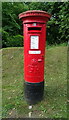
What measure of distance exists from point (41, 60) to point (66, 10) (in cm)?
447

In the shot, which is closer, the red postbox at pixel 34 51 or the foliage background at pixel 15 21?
the red postbox at pixel 34 51

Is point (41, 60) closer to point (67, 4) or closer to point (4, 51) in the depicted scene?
point (4, 51)

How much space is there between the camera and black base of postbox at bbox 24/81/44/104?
278 cm

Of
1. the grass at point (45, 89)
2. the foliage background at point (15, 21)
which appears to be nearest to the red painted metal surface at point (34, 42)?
the grass at point (45, 89)

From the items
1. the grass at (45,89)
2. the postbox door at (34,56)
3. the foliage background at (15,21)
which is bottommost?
the grass at (45,89)

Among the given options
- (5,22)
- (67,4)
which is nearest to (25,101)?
(67,4)

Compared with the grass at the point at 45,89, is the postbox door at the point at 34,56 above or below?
above

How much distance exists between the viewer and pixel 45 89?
343 cm

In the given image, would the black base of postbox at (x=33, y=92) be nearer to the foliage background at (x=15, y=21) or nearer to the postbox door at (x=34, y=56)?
the postbox door at (x=34, y=56)

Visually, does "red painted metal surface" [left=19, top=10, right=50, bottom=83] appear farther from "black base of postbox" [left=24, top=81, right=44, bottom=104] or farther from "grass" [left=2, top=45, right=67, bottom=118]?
"grass" [left=2, top=45, right=67, bottom=118]

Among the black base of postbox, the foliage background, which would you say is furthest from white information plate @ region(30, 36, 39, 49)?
the foliage background

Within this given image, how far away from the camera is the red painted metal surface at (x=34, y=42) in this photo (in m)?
2.56

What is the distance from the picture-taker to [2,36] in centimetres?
761

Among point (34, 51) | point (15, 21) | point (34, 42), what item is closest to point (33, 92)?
point (34, 51)
